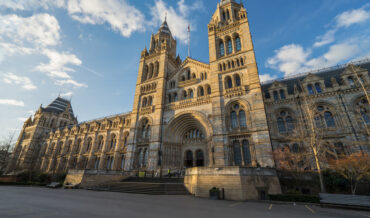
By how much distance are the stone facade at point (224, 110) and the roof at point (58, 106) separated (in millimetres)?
36038

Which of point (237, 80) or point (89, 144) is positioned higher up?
point (237, 80)

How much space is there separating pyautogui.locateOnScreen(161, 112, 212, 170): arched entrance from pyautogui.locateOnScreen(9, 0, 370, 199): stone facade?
161 millimetres

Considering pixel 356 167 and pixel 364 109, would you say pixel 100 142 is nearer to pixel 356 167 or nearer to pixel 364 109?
pixel 356 167

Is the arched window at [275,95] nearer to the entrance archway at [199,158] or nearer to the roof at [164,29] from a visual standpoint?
the entrance archway at [199,158]

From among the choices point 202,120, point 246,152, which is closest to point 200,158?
point 202,120

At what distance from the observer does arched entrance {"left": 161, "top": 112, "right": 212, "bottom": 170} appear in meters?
25.8

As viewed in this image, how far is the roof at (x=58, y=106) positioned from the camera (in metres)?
61.4

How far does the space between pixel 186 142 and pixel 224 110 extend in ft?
29.7

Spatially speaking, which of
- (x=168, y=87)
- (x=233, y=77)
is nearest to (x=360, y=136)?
(x=233, y=77)

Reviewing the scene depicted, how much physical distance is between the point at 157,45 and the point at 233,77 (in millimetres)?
21332

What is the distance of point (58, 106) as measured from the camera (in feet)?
212

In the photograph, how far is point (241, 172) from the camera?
47.8 ft

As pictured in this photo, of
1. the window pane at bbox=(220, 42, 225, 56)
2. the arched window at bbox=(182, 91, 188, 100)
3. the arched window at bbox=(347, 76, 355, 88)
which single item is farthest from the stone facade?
the window pane at bbox=(220, 42, 225, 56)

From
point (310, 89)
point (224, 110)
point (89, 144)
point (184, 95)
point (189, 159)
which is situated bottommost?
point (189, 159)
